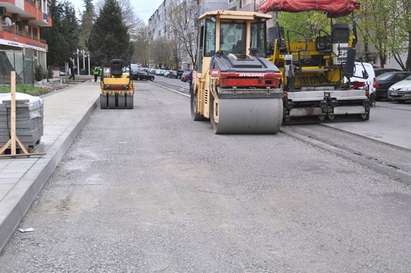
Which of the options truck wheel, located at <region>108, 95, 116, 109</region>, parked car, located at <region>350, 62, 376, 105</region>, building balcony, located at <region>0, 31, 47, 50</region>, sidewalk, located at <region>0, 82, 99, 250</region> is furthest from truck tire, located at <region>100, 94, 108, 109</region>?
building balcony, located at <region>0, 31, 47, 50</region>

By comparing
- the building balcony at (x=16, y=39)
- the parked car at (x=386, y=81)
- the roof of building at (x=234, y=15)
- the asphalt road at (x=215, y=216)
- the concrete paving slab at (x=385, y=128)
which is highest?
the building balcony at (x=16, y=39)

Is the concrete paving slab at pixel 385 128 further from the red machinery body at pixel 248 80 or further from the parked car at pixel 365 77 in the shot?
the red machinery body at pixel 248 80

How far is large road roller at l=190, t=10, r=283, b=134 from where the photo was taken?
47.1 feet

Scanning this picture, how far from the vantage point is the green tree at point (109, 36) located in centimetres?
7688

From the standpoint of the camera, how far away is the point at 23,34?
59.8 meters

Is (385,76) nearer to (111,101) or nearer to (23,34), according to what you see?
(111,101)

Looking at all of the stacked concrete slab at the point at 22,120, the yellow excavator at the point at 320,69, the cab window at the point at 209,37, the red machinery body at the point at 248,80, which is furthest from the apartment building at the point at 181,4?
the stacked concrete slab at the point at 22,120

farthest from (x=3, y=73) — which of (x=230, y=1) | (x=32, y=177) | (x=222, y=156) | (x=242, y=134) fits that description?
(x=230, y=1)

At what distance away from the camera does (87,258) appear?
5578mm

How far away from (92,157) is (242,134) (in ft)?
14.9

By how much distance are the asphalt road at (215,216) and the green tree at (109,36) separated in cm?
6659

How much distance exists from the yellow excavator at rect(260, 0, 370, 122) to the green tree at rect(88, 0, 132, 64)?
2359 inches

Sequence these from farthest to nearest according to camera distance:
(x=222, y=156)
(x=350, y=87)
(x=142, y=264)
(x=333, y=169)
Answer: (x=350, y=87) → (x=222, y=156) → (x=333, y=169) → (x=142, y=264)

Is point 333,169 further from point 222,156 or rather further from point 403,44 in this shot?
point 403,44
